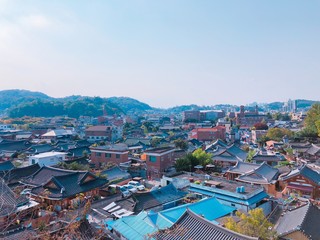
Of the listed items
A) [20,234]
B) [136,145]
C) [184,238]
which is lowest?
[136,145]

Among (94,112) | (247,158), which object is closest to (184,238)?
(247,158)

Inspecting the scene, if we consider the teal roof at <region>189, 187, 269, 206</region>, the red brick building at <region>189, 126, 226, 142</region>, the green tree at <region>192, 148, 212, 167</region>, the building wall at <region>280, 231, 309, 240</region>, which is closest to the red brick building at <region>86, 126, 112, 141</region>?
the red brick building at <region>189, 126, 226, 142</region>

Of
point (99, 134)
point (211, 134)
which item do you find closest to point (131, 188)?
point (211, 134)

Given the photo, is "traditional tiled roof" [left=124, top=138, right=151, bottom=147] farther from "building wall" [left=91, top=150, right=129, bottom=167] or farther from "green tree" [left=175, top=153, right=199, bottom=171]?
"green tree" [left=175, top=153, right=199, bottom=171]

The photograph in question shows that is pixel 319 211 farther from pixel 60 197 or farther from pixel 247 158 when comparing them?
pixel 247 158

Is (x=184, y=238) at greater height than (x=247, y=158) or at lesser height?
greater

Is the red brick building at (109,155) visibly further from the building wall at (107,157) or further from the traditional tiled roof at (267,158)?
the traditional tiled roof at (267,158)

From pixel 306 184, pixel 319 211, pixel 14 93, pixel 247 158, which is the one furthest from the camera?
pixel 14 93
